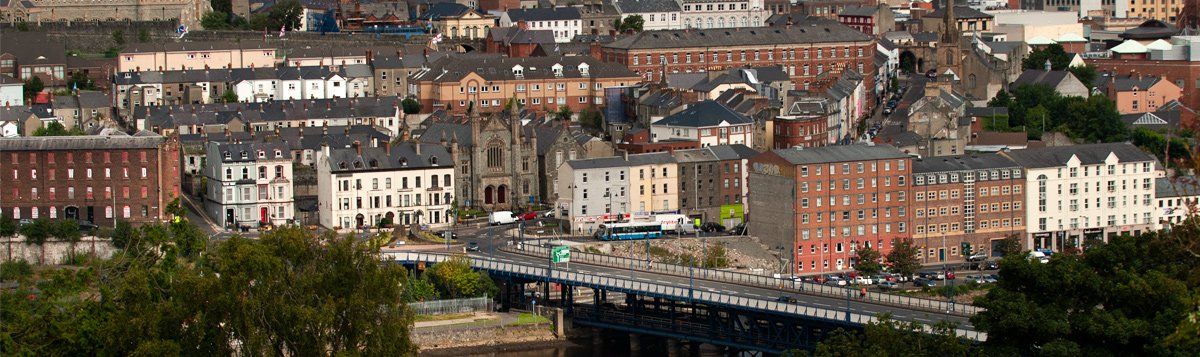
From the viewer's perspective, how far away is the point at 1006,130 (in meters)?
115

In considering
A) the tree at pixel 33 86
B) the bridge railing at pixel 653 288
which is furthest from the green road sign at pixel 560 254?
the tree at pixel 33 86

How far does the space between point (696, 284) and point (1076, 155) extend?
69.0 ft

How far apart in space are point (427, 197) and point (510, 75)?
2121 cm

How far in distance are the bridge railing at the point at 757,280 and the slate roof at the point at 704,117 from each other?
15621mm

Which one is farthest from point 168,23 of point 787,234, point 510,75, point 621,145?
→ point 787,234

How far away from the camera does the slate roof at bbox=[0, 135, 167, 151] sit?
322 ft

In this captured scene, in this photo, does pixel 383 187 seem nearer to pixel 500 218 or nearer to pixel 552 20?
pixel 500 218

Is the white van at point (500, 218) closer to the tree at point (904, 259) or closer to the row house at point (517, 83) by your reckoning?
the tree at point (904, 259)

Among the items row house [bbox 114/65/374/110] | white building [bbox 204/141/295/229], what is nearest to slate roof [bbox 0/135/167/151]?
white building [bbox 204/141/295/229]

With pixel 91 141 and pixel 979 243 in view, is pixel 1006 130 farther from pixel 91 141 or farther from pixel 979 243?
pixel 91 141

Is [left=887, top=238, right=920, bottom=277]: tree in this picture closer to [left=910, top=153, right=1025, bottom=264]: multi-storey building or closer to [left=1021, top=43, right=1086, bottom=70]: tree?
[left=910, top=153, right=1025, bottom=264]: multi-storey building

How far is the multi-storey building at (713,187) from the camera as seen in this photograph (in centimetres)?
10125

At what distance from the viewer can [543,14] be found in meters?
142

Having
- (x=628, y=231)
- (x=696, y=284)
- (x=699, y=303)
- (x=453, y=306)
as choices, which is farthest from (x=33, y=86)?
(x=699, y=303)
